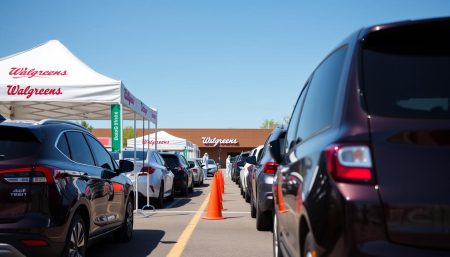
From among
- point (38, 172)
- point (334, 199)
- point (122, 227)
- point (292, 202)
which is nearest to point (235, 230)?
point (122, 227)

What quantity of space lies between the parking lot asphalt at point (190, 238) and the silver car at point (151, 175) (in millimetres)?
1109

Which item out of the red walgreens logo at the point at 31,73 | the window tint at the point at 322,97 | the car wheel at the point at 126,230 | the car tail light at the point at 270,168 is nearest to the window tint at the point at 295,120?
the window tint at the point at 322,97

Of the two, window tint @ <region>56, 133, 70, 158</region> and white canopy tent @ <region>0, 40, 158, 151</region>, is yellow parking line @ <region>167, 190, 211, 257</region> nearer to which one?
window tint @ <region>56, 133, 70, 158</region>

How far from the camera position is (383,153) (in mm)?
2617

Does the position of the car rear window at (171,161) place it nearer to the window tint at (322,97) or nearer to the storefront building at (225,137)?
the window tint at (322,97)

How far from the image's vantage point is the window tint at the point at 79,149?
5.92 m

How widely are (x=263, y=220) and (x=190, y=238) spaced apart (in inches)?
53.4

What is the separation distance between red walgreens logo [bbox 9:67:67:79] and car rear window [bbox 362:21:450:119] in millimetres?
10206

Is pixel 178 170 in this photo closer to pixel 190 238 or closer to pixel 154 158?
pixel 154 158

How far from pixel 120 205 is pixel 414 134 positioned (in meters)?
5.58

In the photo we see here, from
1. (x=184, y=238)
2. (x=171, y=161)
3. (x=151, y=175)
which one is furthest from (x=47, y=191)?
(x=171, y=161)

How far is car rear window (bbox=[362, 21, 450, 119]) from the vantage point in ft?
9.18

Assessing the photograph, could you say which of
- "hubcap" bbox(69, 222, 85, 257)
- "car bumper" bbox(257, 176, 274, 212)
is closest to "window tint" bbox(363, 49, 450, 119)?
"hubcap" bbox(69, 222, 85, 257)

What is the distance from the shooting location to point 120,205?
7.52m
